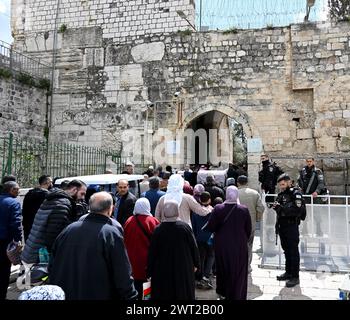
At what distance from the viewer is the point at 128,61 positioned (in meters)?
13.3

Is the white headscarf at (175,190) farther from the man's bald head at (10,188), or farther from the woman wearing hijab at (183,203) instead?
the man's bald head at (10,188)

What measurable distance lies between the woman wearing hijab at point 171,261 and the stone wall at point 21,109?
9.54 meters

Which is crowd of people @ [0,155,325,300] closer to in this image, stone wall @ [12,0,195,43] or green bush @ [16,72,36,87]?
green bush @ [16,72,36,87]

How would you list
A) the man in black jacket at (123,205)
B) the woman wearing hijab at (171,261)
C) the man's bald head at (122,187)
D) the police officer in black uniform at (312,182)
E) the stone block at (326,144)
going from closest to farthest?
1. the woman wearing hijab at (171,261)
2. the man in black jacket at (123,205)
3. the man's bald head at (122,187)
4. the police officer in black uniform at (312,182)
5. the stone block at (326,144)

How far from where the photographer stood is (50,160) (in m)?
11.1

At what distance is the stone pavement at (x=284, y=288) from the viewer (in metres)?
4.86

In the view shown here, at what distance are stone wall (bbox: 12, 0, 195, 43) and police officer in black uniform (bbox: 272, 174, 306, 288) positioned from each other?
29.5ft

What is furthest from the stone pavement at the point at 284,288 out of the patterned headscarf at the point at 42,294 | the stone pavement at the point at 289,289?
the patterned headscarf at the point at 42,294

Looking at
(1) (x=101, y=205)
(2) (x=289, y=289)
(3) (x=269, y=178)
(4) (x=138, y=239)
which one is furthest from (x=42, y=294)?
(3) (x=269, y=178)

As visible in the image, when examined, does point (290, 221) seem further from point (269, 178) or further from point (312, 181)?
point (269, 178)

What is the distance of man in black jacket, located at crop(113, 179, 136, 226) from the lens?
16.6ft

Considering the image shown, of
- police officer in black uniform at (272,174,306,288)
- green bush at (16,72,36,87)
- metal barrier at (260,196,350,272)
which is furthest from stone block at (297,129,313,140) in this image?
green bush at (16,72,36,87)

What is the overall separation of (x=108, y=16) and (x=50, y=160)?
584 cm
